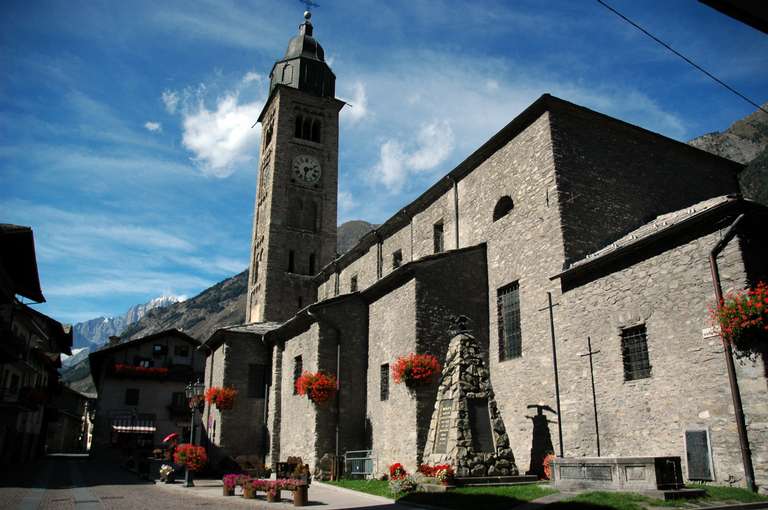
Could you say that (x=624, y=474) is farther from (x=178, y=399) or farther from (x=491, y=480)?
(x=178, y=399)

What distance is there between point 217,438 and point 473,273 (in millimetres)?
15714

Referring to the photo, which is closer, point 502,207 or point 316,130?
point 502,207

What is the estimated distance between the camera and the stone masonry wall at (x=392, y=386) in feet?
57.9

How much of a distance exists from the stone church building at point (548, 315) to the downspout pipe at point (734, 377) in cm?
12

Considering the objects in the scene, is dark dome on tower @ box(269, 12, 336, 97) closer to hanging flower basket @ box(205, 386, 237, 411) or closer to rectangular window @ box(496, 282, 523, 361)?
hanging flower basket @ box(205, 386, 237, 411)

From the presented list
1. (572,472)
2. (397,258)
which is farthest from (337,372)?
(572,472)

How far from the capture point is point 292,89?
40469mm

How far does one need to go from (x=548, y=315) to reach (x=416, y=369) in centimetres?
442

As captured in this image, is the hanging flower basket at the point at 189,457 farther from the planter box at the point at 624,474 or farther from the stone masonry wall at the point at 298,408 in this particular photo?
the planter box at the point at 624,474

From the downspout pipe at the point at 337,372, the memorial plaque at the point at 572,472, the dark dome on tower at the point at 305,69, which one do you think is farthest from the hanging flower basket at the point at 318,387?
the dark dome on tower at the point at 305,69

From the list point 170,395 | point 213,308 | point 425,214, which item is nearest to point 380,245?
point 425,214

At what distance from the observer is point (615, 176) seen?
1842 cm

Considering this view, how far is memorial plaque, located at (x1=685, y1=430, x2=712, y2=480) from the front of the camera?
11.4 meters

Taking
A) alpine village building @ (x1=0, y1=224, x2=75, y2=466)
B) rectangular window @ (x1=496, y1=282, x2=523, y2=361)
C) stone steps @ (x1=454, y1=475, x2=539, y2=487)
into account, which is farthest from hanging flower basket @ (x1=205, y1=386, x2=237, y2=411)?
stone steps @ (x1=454, y1=475, x2=539, y2=487)
